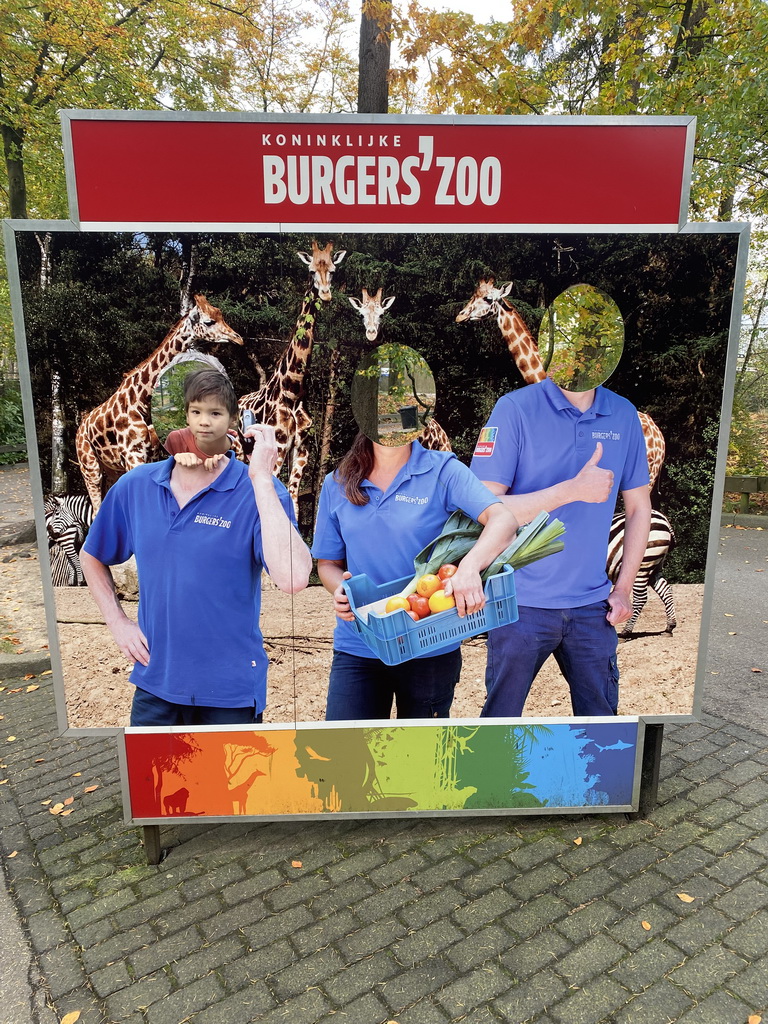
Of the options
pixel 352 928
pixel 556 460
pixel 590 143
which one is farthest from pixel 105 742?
pixel 590 143

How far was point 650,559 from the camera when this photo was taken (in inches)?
127

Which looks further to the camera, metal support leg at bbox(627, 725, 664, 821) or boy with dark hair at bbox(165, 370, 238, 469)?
metal support leg at bbox(627, 725, 664, 821)

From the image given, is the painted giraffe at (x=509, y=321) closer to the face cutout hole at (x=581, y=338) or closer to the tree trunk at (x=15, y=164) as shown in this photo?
Result: the face cutout hole at (x=581, y=338)

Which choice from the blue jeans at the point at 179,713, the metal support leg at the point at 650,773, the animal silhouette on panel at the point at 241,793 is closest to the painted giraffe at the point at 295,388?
the blue jeans at the point at 179,713

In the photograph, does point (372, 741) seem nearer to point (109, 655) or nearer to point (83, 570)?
point (109, 655)

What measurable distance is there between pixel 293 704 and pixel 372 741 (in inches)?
17.7

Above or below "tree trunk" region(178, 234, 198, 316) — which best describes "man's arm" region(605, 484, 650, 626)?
below

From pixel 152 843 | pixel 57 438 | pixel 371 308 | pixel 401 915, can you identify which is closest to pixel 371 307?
pixel 371 308

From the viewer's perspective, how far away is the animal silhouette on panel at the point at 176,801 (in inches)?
134

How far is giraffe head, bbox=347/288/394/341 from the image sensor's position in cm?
286

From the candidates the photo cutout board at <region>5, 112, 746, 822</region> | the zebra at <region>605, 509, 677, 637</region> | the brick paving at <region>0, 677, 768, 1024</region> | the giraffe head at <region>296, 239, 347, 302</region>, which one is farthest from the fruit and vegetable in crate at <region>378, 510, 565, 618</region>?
the brick paving at <region>0, 677, 768, 1024</region>

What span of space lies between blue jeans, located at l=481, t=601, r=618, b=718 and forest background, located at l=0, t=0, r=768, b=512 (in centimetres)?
751

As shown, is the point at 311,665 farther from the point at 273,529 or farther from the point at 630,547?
the point at 630,547

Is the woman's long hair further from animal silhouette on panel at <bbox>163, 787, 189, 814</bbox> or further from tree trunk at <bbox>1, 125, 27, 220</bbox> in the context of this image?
tree trunk at <bbox>1, 125, 27, 220</bbox>
